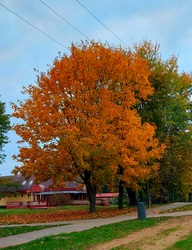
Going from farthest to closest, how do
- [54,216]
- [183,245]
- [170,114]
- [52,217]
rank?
[170,114]
[54,216]
[52,217]
[183,245]

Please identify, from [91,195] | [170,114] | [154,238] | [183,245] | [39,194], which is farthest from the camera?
[39,194]

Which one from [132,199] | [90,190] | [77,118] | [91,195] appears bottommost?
[132,199]

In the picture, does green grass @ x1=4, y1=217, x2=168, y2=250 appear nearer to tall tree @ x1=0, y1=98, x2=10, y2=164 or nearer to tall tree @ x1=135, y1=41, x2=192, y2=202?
tall tree @ x1=135, y1=41, x2=192, y2=202

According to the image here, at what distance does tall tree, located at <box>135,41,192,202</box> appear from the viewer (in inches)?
1188

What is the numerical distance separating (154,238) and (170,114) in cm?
2146

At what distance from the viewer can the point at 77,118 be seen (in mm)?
22219

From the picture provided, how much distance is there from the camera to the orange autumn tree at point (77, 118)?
2117 centimetres

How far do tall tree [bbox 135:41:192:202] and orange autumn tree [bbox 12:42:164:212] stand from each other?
691 centimetres

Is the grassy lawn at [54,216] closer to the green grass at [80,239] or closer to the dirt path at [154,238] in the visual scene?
the green grass at [80,239]

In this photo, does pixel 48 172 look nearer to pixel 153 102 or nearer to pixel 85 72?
pixel 85 72

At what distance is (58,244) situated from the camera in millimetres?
10594

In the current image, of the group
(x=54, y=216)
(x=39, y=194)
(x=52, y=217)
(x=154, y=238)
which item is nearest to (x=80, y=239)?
(x=154, y=238)

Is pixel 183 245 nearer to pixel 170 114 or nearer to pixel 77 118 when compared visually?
pixel 77 118

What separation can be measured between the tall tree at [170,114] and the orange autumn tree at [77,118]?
22.7 ft
